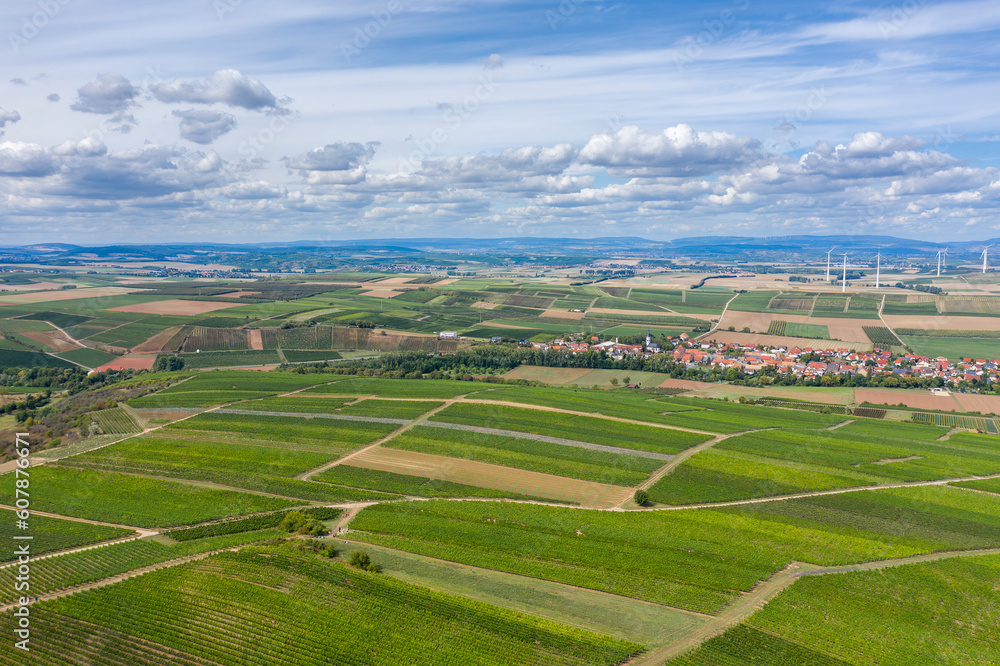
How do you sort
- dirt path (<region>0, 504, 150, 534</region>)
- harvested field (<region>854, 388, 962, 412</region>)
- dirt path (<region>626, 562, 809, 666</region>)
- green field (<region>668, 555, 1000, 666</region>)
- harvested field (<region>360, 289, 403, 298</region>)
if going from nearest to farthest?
dirt path (<region>626, 562, 809, 666</region>), green field (<region>668, 555, 1000, 666</region>), dirt path (<region>0, 504, 150, 534</region>), harvested field (<region>854, 388, 962, 412</region>), harvested field (<region>360, 289, 403, 298</region>)

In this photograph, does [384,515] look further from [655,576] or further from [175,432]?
[175,432]

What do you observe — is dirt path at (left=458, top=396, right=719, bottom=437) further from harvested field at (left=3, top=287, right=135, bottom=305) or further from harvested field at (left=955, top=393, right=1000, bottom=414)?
harvested field at (left=3, top=287, right=135, bottom=305)

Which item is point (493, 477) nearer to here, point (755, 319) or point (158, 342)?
point (158, 342)

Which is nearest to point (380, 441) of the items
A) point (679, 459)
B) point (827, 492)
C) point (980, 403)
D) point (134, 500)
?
point (134, 500)

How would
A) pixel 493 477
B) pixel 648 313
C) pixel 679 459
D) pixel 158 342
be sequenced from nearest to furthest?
pixel 493 477 < pixel 679 459 < pixel 158 342 < pixel 648 313

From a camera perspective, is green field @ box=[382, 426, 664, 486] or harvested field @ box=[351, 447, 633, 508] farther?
green field @ box=[382, 426, 664, 486]

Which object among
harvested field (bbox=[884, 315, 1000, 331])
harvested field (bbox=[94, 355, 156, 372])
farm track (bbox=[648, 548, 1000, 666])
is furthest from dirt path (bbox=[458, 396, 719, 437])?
harvested field (bbox=[884, 315, 1000, 331])

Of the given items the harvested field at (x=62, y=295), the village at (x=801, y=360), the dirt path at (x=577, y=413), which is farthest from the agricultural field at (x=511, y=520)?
the harvested field at (x=62, y=295)

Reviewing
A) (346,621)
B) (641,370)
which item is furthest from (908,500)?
(641,370)
